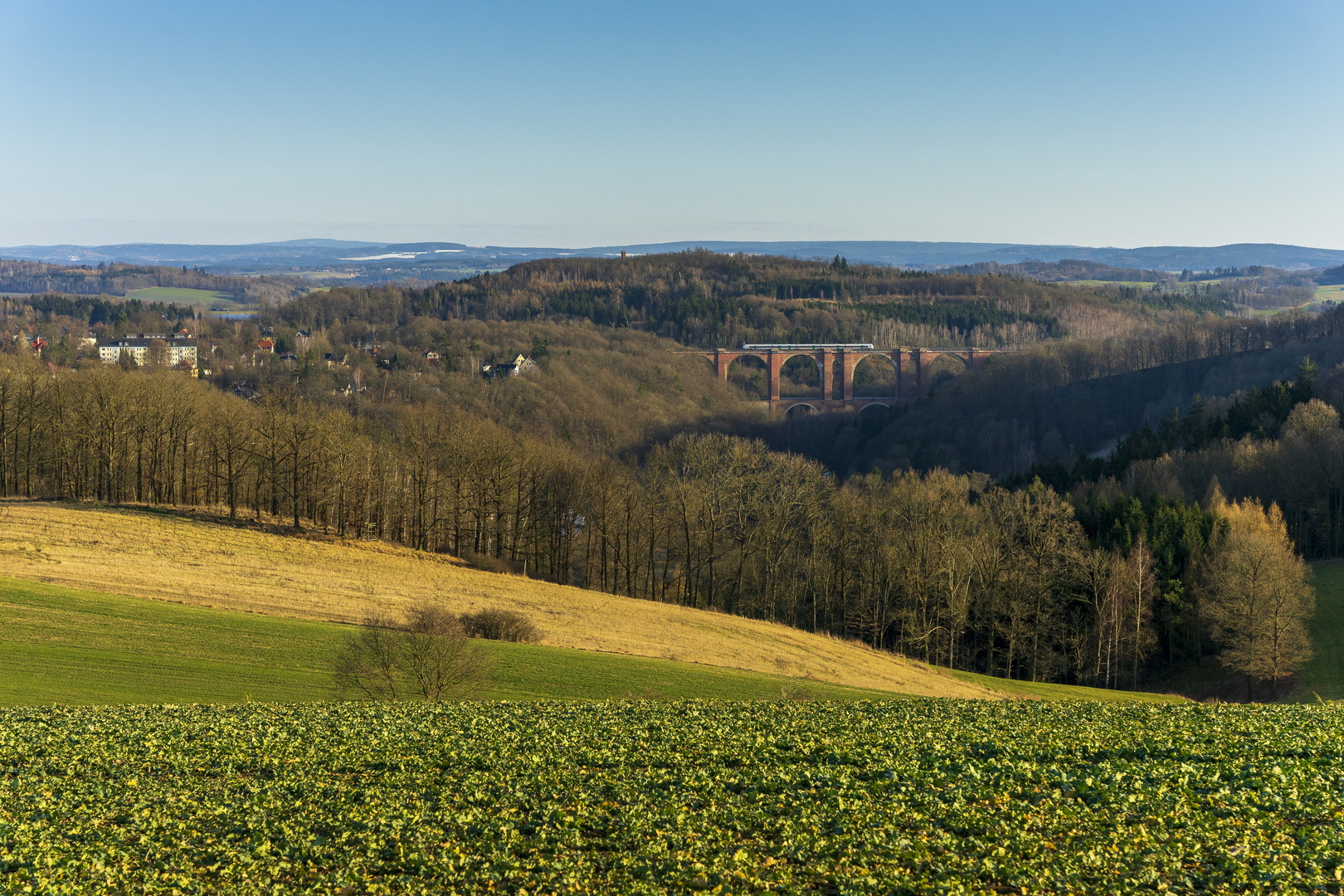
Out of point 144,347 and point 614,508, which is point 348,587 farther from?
point 144,347

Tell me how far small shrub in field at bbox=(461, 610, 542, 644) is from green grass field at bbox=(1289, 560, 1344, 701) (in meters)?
30.2

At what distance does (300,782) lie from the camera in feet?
45.4

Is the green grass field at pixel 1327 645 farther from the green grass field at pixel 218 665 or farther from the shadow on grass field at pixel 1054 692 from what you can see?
the green grass field at pixel 218 665

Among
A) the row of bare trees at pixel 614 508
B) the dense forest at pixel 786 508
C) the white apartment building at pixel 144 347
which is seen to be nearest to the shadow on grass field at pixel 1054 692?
the dense forest at pixel 786 508

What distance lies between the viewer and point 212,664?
28.0m

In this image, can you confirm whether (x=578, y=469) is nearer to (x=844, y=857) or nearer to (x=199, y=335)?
(x=844, y=857)

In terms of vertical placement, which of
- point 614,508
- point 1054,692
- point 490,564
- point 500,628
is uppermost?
point 614,508

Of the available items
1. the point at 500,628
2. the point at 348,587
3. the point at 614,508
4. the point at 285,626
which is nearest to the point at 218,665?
the point at 285,626

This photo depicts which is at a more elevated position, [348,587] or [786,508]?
[786,508]

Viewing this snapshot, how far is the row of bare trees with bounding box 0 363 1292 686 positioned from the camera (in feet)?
160

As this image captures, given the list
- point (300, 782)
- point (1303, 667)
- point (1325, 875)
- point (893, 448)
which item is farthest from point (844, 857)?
point (893, 448)

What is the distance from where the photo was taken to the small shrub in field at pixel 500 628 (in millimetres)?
34719

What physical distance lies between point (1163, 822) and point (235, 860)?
11376 millimetres

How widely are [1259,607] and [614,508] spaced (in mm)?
32873
